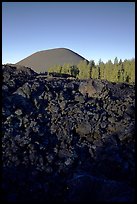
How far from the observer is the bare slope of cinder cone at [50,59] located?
10655cm

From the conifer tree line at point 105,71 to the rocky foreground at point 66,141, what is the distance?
64.8 ft

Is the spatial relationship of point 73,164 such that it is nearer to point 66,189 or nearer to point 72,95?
point 66,189

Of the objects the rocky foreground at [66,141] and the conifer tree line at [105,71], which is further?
the conifer tree line at [105,71]

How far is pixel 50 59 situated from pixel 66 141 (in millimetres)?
102835

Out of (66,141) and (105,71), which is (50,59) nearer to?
(105,71)

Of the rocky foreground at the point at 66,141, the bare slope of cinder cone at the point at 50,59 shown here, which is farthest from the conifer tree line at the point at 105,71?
the bare slope of cinder cone at the point at 50,59

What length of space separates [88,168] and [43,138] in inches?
130

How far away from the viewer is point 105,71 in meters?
44.4

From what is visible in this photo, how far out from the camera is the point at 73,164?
48.8 ft

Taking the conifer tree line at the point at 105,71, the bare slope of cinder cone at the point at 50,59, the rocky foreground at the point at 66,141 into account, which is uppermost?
the bare slope of cinder cone at the point at 50,59

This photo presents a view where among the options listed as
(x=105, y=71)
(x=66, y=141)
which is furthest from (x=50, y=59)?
(x=66, y=141)

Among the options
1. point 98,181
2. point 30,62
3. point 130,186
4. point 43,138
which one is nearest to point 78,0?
point 98,181

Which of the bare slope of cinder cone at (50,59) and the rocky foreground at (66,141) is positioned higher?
the bare slope of cinder cone at (50,59)

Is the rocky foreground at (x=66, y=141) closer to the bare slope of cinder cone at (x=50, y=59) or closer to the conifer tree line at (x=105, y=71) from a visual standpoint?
the conifer tree line at (x=105, y=71)
